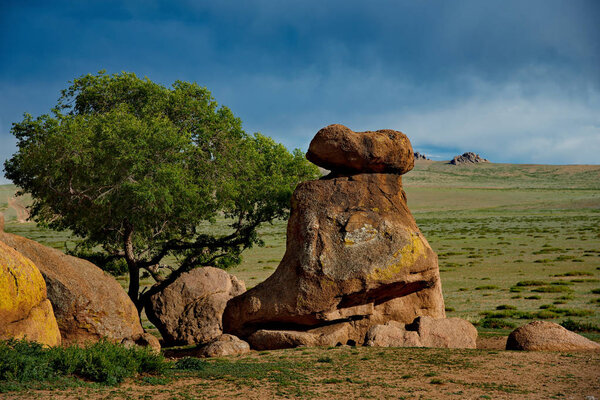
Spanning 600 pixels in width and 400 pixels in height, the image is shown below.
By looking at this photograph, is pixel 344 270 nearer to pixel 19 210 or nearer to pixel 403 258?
pixel 403 258

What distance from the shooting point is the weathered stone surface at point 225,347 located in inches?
792

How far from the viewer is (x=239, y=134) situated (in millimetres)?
29266

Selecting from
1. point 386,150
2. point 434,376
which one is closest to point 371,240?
point 386,150

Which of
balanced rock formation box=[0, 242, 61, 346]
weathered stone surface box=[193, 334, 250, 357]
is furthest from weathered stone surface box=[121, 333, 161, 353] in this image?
balanced rock formation box=[0, 242, 61, 346]

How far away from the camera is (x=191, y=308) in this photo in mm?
26172

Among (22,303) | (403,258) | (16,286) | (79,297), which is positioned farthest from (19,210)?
(403,258)

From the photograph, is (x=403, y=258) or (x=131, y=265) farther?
(x=131, y=265)

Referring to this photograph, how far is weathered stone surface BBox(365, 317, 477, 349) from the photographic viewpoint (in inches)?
812

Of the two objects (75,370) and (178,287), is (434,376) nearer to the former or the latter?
(75,370)

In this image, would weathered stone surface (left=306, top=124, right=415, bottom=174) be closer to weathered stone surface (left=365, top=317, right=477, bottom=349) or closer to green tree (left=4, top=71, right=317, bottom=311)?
green tree (left=4, top=71, right=317, bottom=311)

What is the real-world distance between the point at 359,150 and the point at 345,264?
5.67m

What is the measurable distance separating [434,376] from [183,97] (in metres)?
20.4

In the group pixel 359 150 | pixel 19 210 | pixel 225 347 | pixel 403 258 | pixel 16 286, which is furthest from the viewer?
pixel 19 210

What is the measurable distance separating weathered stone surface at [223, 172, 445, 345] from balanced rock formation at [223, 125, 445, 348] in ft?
0.14
